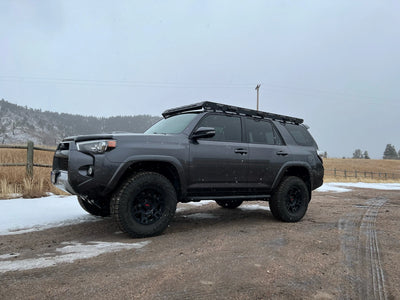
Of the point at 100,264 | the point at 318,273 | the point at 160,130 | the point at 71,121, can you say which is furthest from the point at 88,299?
the point at 71,121

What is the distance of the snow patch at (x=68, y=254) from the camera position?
2615mm

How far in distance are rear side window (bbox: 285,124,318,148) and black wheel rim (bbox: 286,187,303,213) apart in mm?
989

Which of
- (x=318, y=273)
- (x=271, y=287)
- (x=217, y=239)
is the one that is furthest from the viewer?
(x=217, y=239)

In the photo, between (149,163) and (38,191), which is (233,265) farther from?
(38,191)

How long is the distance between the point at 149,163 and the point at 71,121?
612 ft

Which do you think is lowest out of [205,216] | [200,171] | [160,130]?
[205,216]

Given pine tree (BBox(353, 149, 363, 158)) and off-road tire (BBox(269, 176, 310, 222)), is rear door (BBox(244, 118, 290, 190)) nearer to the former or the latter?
off-road tire (BBox(269, 176, 310, 222))

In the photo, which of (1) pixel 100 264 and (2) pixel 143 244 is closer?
(1) pixel 100 264

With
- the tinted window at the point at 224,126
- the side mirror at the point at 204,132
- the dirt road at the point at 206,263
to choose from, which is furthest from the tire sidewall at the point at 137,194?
the tinted window at the point at 224,126

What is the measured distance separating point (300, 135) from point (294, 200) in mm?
1370

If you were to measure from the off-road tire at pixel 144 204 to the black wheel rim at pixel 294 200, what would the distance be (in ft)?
7.55

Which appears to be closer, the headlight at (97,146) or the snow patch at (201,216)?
the headlight at (97,146)

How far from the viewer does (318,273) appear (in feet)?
8.23

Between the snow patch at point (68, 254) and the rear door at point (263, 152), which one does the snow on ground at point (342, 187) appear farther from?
the snow patch at point (68, 254)
